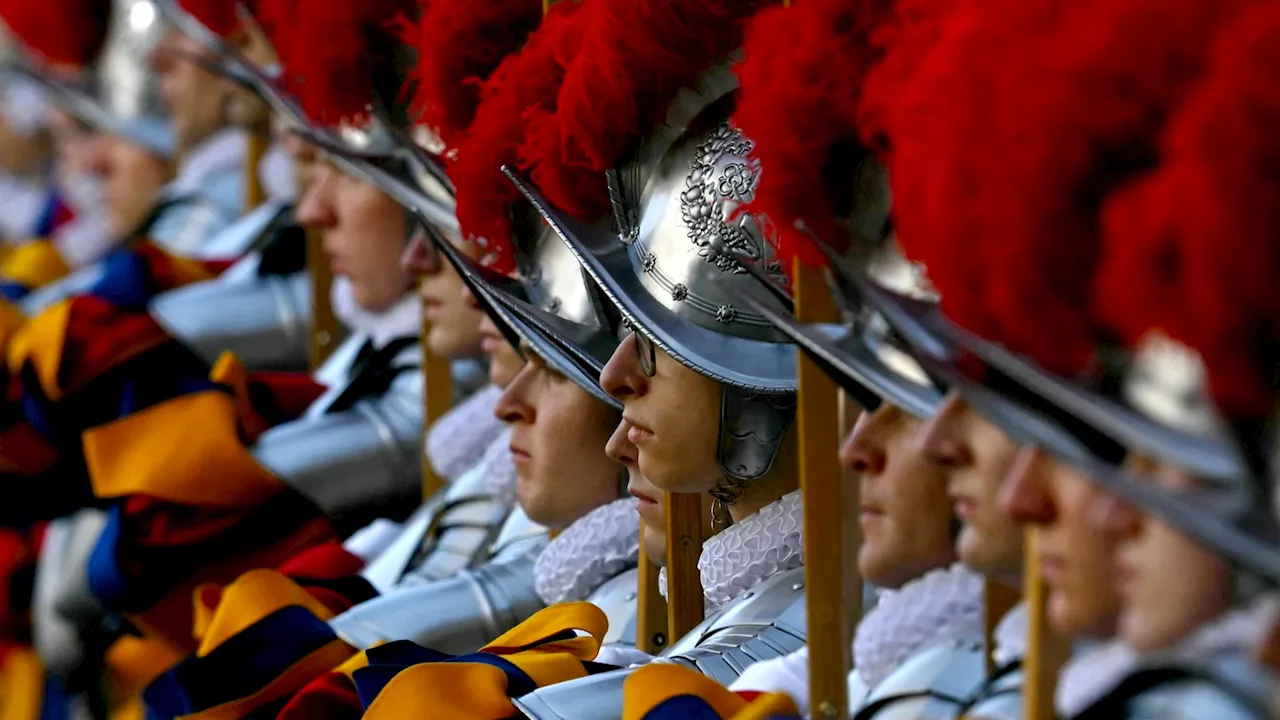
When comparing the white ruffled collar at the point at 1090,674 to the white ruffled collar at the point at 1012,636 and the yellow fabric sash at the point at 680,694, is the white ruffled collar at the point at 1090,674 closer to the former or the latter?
the white ruffled collar at the point at 1012,636

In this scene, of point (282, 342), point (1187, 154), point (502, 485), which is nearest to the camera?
point (1187, 154)

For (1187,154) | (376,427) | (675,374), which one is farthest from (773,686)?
(376,427)

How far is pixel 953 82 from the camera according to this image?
128 cm

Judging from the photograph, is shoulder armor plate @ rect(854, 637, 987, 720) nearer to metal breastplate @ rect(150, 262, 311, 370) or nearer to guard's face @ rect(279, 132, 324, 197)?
guard's face @ rect(279, 132, 324, 197)

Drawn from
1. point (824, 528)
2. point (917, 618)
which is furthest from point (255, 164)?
point (917, 618)

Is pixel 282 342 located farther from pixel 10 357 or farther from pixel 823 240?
pixel 823 240

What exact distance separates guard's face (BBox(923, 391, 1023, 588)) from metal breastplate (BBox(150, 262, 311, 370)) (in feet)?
6.96

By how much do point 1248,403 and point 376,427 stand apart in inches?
77.8

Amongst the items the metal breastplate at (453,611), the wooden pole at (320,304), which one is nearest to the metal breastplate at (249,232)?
the wooden pole at (320,304)

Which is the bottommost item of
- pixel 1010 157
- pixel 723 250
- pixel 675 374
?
pixel 675 374

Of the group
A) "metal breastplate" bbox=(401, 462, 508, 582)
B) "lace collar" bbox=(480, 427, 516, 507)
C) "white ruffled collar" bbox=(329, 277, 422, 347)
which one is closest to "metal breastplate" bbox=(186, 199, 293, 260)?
"white ruffled collar" bbox=(329, 277, 422, 347)

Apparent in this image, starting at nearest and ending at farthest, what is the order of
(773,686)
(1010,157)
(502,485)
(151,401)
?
(1010,157) → (773,686) → (502,485) → (151,401)

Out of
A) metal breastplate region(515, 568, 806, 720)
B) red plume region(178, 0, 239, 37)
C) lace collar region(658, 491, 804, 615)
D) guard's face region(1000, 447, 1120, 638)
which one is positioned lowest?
metal breastplate region(515, 568, 806, 720)

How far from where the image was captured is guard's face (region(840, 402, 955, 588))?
1524mm
